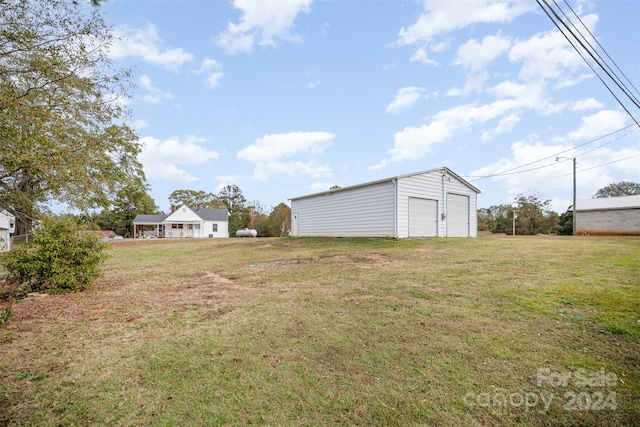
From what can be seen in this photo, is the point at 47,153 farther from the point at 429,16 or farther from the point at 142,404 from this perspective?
the point at 429,16

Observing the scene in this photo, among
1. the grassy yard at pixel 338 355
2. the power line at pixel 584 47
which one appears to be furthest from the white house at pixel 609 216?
the grassy yard at pixel 338 355

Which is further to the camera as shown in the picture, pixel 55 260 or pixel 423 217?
pixel 423 217

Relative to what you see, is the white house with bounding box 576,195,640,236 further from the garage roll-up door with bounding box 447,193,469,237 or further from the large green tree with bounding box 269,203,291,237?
the large green tree with bounding box 269,203,291,237

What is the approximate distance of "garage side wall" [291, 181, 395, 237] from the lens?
559 inches

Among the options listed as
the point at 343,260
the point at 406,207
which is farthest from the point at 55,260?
the point at 406,207

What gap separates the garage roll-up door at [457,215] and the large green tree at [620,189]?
39394 millimetres

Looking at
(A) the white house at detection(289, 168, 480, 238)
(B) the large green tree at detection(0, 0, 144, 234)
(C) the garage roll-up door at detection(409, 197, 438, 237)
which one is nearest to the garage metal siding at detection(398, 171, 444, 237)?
(A) the white house at detection(289, 168, 480, 238)

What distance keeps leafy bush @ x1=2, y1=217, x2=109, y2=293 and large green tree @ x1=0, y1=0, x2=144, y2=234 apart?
97 centimetres

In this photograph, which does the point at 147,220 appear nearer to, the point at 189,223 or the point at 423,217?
the point at 189,223

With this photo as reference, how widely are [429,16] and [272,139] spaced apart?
14494mm

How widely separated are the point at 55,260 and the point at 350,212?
12829mm

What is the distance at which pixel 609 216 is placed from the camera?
24.2 meters

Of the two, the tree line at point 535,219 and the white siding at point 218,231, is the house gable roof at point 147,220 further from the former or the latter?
the tree line at point 535,219

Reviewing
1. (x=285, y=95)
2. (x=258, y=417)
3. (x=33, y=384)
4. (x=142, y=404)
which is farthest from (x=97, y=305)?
(x=285, y=95)
